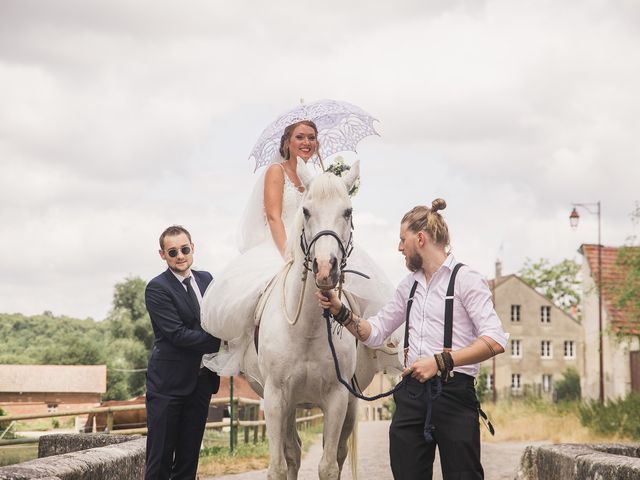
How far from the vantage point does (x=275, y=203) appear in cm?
709

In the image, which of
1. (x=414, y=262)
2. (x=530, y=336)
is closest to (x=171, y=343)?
(x=414, y=262)

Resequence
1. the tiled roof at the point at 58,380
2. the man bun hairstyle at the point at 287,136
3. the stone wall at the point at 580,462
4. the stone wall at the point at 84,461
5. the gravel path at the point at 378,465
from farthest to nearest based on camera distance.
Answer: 1. the tiled roof at the point at 58,380
2. the gravel path at the point at 378,465
3. the man bun hairstyle at the point at 287,136
4. the stone wall at the point at 580,462
5. the stone wall at the point at 84,461

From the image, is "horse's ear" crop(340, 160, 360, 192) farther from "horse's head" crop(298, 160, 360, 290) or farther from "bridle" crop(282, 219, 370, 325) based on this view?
"bridle" crop(282, 219, 370, 325)

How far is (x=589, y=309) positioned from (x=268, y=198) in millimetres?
39341

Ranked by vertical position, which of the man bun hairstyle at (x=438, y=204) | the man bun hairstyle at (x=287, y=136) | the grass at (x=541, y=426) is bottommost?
the grass at (x=541, y=426)

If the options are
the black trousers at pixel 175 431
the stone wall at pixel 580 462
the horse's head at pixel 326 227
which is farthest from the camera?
the black trousers at pixel 175 431

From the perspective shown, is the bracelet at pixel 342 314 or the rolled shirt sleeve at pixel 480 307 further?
the bracelet at pixel 342 314

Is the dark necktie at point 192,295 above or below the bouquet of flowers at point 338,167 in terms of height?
below

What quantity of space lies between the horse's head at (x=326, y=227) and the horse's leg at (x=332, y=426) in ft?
3.24

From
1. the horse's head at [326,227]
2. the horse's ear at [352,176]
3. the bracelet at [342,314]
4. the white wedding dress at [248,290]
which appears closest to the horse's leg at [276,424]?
the white wedding dress at [248,290]

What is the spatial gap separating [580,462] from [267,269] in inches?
111

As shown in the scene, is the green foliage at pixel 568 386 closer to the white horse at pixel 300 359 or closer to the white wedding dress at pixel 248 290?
the white wedding dress at pixel 248 290

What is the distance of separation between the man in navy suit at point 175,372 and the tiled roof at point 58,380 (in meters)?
52.5

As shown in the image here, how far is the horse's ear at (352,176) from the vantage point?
576cm
